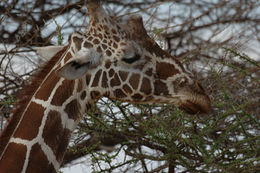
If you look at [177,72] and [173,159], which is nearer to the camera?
[177,72]

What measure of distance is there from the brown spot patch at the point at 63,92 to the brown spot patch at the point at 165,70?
0.69m

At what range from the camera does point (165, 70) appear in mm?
3699

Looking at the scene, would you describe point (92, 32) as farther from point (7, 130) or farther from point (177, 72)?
point (7, 130)

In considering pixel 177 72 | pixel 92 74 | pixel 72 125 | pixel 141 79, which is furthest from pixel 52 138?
pixel 177 72

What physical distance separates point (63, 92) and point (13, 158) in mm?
611

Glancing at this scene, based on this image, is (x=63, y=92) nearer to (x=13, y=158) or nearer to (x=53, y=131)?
(x=53, y=131)

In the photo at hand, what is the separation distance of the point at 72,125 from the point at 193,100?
96cm

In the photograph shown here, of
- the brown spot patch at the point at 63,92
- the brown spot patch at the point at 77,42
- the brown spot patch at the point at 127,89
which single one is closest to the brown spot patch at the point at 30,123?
the brown spot patch at the point at 63,92

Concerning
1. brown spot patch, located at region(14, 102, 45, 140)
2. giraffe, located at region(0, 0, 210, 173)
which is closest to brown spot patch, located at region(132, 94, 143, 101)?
giraffe, located at region(0, 0, 210, 173)

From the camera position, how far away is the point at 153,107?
443cm

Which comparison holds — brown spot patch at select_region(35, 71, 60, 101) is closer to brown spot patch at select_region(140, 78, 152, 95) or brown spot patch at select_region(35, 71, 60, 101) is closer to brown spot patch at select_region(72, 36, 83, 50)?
brown spot patch at select_region(72, 36, 83, 50)

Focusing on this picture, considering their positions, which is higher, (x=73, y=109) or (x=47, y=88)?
(x=47, y=88)

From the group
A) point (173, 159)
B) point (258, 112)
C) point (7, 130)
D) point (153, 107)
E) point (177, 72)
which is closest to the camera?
point (7, 130)

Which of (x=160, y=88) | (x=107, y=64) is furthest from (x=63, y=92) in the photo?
(x=160, y=88)
